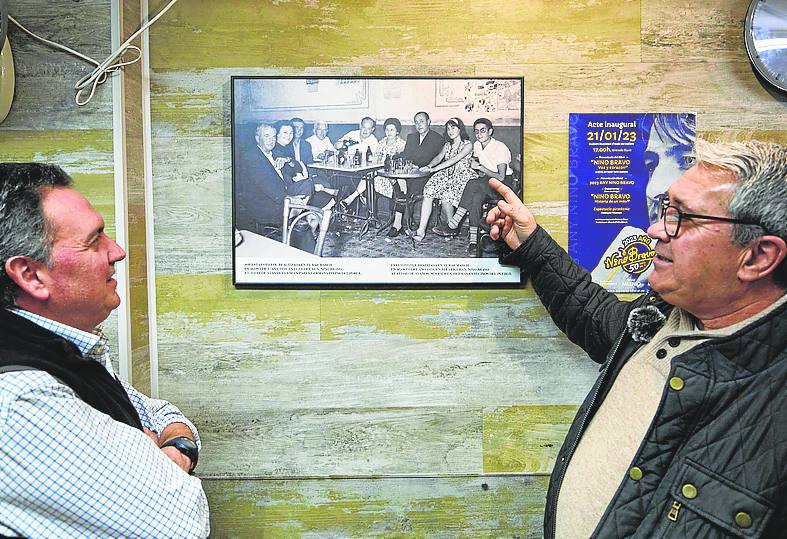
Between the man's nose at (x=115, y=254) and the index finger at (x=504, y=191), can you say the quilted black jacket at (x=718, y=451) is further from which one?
the man's nose at (x=115, y=254)

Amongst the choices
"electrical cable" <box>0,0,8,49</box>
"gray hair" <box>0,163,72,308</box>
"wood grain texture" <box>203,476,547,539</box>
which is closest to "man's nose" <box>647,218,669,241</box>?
"wood grain texture" <box>203,476,547,539</box>

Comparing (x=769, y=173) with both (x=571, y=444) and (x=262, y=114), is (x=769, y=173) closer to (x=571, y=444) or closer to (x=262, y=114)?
(x=571, y=444)

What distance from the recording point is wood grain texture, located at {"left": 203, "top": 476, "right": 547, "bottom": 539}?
82.0 inches

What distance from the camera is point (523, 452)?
2.10 metres

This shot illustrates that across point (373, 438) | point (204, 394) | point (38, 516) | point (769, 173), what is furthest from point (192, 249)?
point (769, 173)

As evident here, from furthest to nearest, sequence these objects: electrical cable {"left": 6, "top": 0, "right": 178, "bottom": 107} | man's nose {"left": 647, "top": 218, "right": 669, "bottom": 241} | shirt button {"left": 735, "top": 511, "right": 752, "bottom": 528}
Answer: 1. electrical cable {"left": 6, "top": 0, "right": 178, "bottom": 107}
2. man's nose {"left": 647, "top": 218, "right": 669, "bottom": 241}
3. shirt button {"left": 735, "top": 511, "right": 752, "bottom": 528}

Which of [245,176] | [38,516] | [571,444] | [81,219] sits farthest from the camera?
[245,176]

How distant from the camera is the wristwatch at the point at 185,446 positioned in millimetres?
1588

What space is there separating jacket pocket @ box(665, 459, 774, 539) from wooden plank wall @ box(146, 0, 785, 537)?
2.44 feet

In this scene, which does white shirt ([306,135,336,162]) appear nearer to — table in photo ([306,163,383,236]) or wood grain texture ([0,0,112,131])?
table in photo ([306,163,383,236])

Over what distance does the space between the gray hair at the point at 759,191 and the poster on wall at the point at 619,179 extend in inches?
24.1

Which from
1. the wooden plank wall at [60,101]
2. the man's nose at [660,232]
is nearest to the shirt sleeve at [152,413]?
the wooden plank wall at [60,101]

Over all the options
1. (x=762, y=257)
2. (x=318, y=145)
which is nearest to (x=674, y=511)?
(x=762, y=257)

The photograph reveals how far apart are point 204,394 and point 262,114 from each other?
0.85 metres
